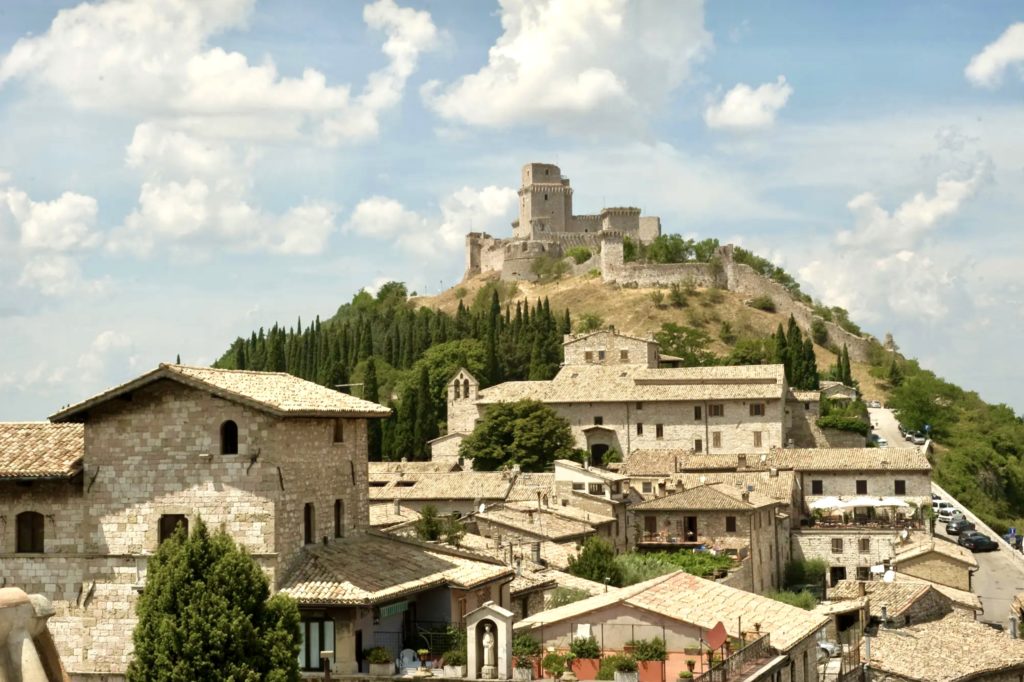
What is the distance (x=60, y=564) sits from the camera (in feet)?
101

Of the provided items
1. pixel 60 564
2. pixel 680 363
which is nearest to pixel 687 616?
pixel 60 564

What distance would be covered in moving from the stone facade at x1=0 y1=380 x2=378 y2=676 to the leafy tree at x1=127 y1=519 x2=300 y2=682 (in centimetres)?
241

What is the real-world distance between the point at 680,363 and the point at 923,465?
28.7 meters

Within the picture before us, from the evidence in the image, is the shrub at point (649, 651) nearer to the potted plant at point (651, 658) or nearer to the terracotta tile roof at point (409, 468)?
the potted plant at point (651, 658)

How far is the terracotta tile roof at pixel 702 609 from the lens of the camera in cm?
3136

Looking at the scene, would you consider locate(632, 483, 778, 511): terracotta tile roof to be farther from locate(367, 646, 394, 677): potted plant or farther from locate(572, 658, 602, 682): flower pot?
locate(367, 646, 394, 677): potted plant

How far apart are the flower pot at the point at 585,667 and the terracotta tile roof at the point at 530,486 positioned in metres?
30.0

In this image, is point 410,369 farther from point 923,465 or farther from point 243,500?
point 243,500

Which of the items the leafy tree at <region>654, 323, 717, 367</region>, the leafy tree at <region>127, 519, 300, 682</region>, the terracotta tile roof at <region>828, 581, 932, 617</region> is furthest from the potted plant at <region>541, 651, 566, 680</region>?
the leafy tree at <region>654, 323, 717, 367</region>

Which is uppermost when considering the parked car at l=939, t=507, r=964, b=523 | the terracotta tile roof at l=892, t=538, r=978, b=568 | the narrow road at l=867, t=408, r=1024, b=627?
the parked car at l=939, t=507, r=964, b=523

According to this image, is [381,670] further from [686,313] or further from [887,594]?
[686,313]

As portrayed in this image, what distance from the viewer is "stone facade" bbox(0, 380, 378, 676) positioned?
2970 centimetres

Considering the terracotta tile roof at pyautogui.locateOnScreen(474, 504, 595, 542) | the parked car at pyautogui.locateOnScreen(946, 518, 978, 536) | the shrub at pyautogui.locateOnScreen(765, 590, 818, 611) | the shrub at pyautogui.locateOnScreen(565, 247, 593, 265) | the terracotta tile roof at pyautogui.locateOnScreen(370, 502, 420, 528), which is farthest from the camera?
the shrub at pyautogui.locateOnScreen(565, 247, 593, 265)

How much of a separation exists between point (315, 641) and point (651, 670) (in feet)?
25.4
